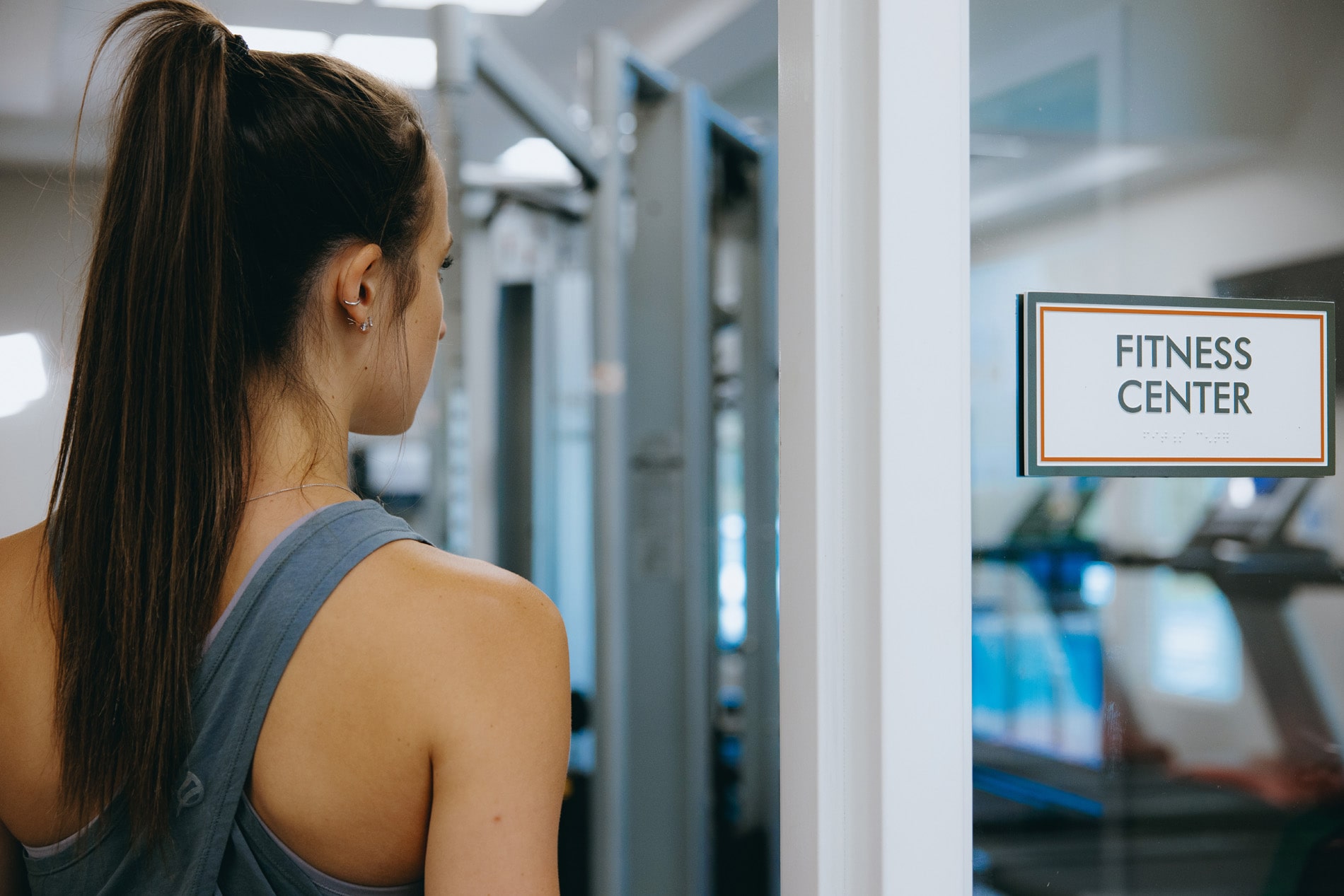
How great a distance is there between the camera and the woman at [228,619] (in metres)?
0.62

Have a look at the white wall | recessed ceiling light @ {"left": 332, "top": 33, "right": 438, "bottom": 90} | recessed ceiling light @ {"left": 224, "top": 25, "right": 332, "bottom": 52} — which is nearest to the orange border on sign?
the white wall

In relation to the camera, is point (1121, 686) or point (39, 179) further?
point (39, 179)

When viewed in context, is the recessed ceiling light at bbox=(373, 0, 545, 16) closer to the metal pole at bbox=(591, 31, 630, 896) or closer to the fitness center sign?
the metal pole at bbox=(591, 31, 630, 896)

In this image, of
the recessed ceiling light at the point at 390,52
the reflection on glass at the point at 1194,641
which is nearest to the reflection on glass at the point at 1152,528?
the reflection on glass at the point at 1194,641

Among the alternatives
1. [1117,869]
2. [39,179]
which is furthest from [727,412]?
[1117,869]

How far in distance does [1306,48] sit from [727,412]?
313 centimetres

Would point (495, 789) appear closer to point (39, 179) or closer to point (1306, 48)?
point (1306, 48)

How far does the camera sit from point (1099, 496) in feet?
2.36

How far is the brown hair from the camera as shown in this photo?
619 millimetres

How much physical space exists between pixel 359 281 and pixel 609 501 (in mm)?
1475

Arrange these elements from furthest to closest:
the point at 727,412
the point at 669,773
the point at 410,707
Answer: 1. the point at 727,412
2. the point at 669,773
3. the point at 410,707

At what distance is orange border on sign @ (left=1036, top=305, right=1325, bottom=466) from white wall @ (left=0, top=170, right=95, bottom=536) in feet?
3.14

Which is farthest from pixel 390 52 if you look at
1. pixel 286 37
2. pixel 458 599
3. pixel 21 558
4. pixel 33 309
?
pixel 458 599

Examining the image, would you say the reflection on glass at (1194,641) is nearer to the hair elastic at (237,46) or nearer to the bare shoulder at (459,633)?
the bare shoulder at (459,633)
